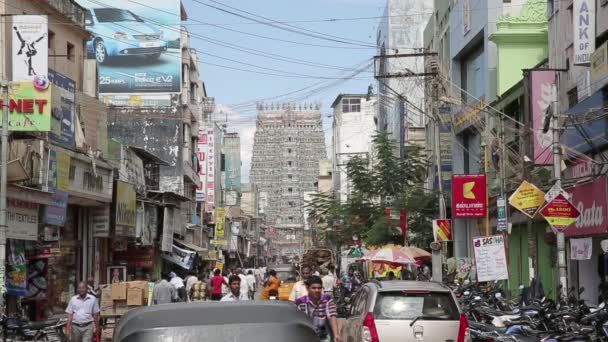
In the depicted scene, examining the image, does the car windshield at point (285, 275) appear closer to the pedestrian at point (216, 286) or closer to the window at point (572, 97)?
the pedestrian at point (216, 286)

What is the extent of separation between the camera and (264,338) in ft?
21.9

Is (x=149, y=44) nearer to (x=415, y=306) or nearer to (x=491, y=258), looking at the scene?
(x=491, y=258)

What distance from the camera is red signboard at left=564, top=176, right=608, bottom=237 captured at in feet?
80.7

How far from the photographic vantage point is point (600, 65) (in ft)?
77.2

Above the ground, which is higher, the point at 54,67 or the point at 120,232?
the point at 54,67

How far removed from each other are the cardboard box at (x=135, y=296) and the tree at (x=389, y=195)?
26395 mm

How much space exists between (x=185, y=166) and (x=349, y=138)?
229 ft

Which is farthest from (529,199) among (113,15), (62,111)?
(113,15)

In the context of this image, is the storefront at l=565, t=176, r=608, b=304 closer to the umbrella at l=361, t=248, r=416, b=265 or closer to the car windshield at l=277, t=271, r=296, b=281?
the umbrella at l=361, t=248, r=416, b=265

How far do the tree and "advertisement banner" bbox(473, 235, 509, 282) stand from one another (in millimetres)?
22991

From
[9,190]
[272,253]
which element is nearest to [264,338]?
[9,190]

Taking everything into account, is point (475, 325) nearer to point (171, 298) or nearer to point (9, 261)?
point (171, 298)

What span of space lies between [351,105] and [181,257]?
85.9 meters

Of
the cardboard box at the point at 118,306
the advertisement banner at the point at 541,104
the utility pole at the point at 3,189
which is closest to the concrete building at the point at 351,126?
the advertisement banner at the point at 541,104
